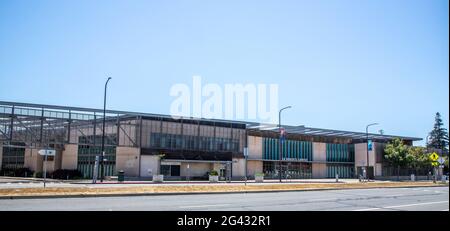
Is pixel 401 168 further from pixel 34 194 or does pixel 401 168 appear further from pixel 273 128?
pixel 34 194

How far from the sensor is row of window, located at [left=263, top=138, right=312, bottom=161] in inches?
2643

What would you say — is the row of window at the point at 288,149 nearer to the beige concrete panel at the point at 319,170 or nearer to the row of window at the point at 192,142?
the beige concrete panel at the point at 319,170

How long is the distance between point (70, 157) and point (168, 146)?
14.5 metres

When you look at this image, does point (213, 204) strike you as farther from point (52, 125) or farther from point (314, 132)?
point (314, 132)

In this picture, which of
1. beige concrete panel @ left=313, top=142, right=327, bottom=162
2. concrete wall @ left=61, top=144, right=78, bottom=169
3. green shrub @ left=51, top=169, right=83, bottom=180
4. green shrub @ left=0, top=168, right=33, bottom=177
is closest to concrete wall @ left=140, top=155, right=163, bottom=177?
green shrub @ left=51, top=169, right=83, bottom=180

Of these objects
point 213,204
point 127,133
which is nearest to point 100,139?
point 127,133

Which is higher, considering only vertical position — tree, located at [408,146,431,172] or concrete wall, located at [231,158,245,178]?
tree, located at [408,146,431,172]

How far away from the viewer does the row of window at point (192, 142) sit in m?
55.1

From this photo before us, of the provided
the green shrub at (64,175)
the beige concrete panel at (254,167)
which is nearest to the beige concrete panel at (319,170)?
the beige concrete panel at (254,167)

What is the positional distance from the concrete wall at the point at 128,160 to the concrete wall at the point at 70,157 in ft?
25.7

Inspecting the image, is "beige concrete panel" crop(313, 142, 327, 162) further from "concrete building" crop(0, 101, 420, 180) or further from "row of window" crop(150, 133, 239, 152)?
"row of window" crop(150, 133, 239, 152)
